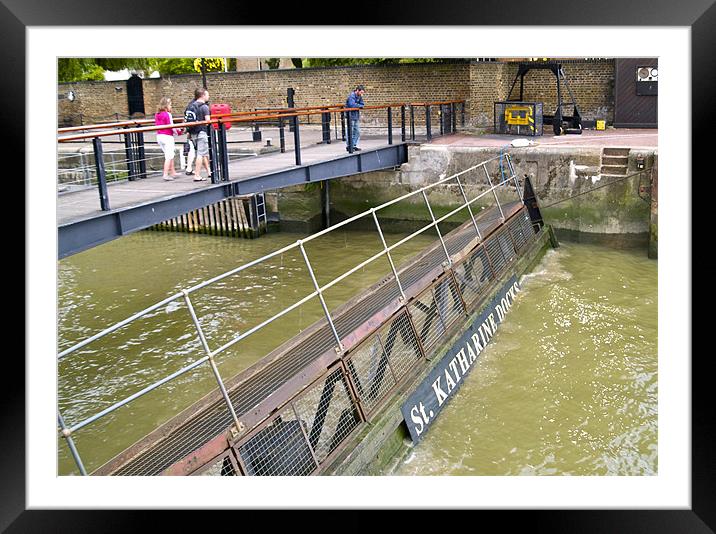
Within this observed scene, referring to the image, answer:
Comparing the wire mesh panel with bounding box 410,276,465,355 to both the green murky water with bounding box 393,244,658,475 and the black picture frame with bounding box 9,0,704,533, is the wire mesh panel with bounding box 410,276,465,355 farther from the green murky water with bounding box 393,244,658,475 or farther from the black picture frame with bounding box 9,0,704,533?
the black picture frame with bounding box 9,0,704,533

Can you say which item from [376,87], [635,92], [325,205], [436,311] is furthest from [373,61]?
[436,311]

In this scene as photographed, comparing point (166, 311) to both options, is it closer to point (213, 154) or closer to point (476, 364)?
point (213, 154)

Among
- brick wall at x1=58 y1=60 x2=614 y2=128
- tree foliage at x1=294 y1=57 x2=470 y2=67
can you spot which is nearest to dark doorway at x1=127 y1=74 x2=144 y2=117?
brick wall at x1=58 y1=60 x2=614 y2=128

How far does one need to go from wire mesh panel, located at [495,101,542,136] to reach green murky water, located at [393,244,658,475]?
8.37 meters

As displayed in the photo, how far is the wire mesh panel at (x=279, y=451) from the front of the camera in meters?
6.09

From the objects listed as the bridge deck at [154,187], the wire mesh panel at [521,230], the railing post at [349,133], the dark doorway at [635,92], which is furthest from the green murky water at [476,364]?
the dark doorway at [635,92]

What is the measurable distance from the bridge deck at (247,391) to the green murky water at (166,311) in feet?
8.76

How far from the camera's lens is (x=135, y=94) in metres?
27.7

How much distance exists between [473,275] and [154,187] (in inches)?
219

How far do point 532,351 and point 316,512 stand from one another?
6900 millimetres

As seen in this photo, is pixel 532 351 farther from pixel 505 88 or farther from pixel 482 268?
pixel 505 88

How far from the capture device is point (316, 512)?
182 inches
